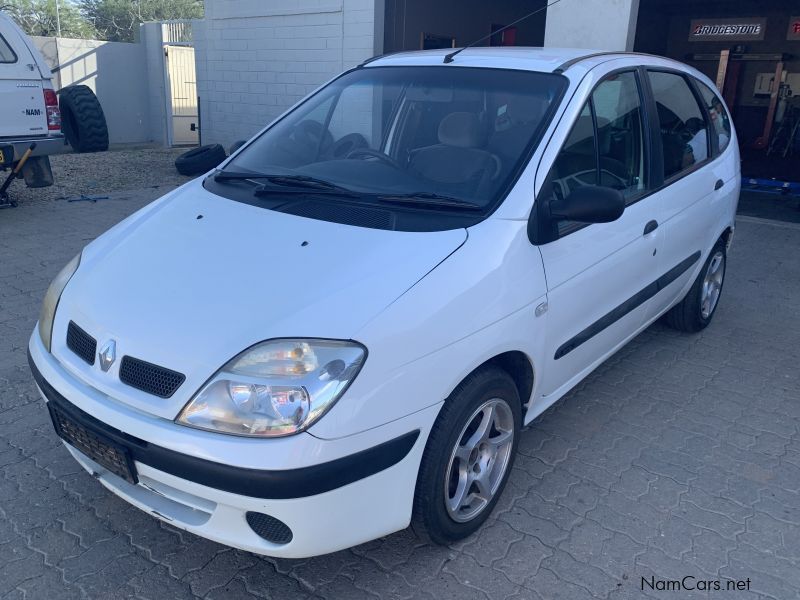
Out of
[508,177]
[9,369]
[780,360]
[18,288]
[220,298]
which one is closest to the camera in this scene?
[220,298]

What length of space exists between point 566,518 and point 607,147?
1750mm

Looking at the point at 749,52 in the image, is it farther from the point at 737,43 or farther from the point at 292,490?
the point at 292,490

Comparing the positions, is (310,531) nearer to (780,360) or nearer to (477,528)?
(477,528)

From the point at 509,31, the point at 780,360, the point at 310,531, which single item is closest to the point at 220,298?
the point at 310,531

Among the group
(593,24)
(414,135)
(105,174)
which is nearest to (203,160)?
(414,135)

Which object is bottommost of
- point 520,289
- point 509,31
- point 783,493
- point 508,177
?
point 783,493

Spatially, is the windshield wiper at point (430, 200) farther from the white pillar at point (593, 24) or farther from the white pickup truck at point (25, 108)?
the white pickup truck at point (25, 108)

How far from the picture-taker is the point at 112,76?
15.8 m

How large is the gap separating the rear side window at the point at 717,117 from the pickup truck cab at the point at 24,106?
266 inches

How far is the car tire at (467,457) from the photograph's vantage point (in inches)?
94.0

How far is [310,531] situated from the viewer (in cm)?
212

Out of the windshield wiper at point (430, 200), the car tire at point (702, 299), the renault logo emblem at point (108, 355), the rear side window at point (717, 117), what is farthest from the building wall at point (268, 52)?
the renault logo emblem at point (108, 355)

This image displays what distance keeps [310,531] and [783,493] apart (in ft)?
7.40

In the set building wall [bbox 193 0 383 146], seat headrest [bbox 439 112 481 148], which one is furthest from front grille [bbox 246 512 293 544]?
building wall [bbox 193 0 383 146]
